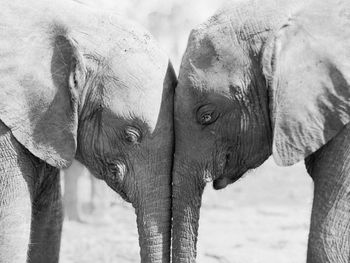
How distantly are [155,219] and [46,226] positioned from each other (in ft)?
2.96

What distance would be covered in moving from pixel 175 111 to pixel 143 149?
0.27 meters

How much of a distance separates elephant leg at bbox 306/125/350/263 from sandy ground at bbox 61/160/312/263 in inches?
57.1

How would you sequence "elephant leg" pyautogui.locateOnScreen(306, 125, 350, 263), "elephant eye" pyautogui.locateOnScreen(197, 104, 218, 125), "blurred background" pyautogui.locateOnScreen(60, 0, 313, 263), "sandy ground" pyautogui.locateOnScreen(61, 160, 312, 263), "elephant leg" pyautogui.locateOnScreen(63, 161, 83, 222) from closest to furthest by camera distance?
Result: "elephant leg" pyautogui.locateOnScreen(306, 125, 350, 263) < "elephant eye" pyautogui.locateOnScreen(197, 104, 218, 125) < "sandy ground" pyautogui.locateOnScreen(61, 160, 312, 263) < "blurred background" pyautogui.locateOnScreen(60, 0, 313, 263) < "elephant leg" pyautogui.locateOnScreen(63, 161, 83, 222)

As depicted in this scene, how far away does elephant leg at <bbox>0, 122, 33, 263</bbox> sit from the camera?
5.35 metres

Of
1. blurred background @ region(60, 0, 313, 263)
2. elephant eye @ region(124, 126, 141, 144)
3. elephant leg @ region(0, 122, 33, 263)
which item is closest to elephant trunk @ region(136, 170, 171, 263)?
elephant eye @ region(124, 126, 141, 144)

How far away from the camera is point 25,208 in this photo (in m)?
5.41

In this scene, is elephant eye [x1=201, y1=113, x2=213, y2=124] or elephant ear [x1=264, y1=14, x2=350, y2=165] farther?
elephant eye [x1=201, y1=113, x2=213, y2=124]

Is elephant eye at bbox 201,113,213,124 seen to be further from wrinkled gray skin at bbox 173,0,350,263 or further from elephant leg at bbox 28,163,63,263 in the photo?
elephant leg at bbox 28,163,63,263

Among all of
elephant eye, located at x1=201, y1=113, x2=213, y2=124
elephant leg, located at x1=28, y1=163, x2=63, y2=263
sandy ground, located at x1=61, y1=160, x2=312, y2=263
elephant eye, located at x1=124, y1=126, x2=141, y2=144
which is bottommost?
elephant leg, located at x1=28, y1=163, x2=63, y2=263

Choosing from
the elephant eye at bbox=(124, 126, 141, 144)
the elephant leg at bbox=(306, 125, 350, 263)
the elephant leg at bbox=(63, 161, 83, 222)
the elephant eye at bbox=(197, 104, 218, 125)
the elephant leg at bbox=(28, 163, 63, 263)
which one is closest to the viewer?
the elephant leg at bbox=(306, 125, 350, 263)

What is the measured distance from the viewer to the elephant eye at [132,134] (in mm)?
5453

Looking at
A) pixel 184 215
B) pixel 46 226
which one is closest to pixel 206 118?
pixel 184 215

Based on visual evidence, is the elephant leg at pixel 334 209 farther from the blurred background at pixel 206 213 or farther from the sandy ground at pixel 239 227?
the sandy ground at pixel 239 227

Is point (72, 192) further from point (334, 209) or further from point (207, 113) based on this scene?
point (334, 209)
